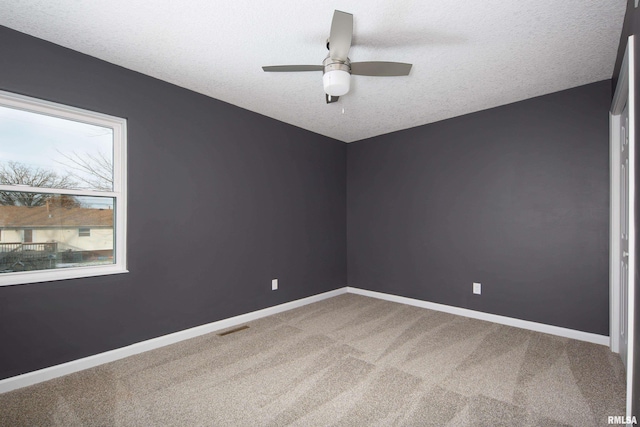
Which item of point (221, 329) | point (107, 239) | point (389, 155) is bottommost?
point (221, 329)

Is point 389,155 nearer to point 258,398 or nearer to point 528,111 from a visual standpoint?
point 528,111

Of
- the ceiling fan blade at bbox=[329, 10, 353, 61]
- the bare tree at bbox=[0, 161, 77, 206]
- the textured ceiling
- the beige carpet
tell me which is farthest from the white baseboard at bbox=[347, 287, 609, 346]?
the bare tree at bbox=[0, 161, 77, 206]

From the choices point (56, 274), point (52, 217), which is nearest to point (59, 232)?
point (52, 217)

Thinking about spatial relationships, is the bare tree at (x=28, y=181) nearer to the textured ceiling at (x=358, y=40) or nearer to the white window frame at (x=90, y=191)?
the white window frame at (x=90, y=191)

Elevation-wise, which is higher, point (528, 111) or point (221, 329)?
point (528, 111)

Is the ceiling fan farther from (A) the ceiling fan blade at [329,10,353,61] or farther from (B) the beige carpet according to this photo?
(B) the beige carpet

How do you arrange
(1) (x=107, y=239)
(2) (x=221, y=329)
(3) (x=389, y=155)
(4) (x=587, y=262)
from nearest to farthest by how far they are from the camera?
(1) (x=107, y=239) → (4) (x=587, y=262) → (2) (x=221, y=329) → (3) (x=389, y=155)

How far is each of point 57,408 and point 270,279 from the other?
7.10 ft

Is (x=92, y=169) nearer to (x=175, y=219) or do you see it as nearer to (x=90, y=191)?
(x=90, y=191)

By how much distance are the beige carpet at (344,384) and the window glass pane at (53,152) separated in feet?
4.89

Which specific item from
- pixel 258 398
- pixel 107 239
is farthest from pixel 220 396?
pixel 107 239

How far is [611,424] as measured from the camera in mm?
1699

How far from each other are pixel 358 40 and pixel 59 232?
2.71m

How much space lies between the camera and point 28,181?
7.14 feet
